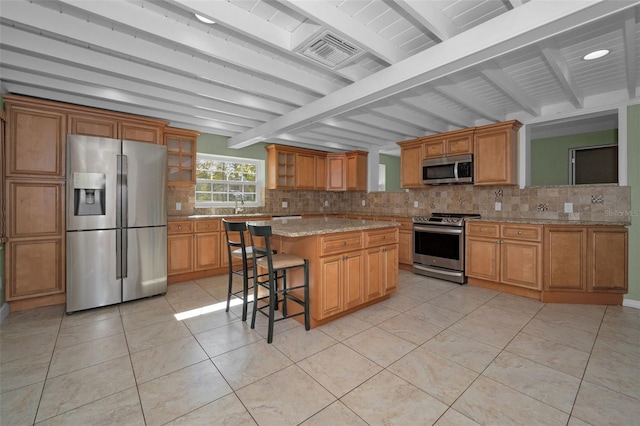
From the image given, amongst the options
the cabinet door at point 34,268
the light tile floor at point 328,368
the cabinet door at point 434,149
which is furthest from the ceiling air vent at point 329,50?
the cabinet door at point 34,268

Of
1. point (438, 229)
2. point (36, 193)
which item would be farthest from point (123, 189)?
point (438, 229)

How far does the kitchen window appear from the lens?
514 centimetres

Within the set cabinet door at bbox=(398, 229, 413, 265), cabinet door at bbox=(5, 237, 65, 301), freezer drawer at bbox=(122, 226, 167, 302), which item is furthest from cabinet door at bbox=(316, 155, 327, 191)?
cabinet door at bbox=(5, 237, 65, 301)

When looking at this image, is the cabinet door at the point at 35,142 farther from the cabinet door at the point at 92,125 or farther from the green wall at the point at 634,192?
the green wall at the point at 634,192

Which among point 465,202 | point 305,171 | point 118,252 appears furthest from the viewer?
point 305,171

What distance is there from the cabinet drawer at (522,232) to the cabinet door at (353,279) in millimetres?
2133

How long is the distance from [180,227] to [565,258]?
5088mm

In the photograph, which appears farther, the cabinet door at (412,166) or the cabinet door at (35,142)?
the cabinet door at (412,166)

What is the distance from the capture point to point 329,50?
90.2 inches

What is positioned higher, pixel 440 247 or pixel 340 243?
pixel 340 243

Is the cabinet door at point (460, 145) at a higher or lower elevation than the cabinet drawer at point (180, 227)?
higher

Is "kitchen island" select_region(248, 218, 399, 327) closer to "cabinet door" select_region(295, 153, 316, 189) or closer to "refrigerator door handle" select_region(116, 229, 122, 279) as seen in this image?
"refrigerator door handle" select_region(116, 229, 122, 279)

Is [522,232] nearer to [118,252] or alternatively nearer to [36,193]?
[118,252]

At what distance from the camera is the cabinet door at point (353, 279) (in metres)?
2.85
